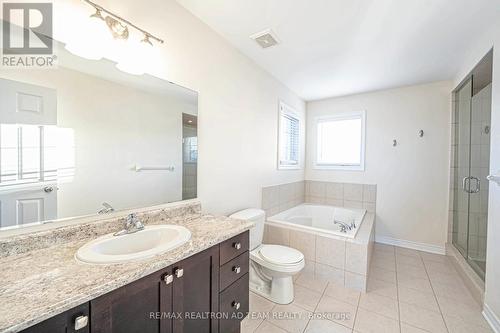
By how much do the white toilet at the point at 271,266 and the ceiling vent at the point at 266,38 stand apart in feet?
5.47

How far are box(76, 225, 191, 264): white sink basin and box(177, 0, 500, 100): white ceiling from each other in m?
1.64

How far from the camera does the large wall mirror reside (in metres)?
0.91

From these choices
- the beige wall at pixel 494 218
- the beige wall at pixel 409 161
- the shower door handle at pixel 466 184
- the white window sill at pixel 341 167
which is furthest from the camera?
the white window sill at pixel 341 167

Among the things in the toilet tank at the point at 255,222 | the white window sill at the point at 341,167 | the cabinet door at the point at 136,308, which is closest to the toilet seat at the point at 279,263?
the toilet tank at the point at 255,222

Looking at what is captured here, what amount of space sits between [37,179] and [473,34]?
3312 mm

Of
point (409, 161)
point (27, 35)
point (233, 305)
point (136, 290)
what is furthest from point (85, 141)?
point (409, 161)

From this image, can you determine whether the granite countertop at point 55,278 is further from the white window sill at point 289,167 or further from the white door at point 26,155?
the white window sill at point 289,167

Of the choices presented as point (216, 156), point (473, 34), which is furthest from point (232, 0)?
point (473, 34)

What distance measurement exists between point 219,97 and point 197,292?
1.57 metres

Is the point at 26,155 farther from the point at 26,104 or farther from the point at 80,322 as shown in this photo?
the point at 80,322

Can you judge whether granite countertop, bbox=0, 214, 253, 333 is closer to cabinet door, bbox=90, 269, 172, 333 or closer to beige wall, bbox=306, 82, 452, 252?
cabinet door, bbox=90, 269, 172, 333

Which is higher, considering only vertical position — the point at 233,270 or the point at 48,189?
the point at 48,189

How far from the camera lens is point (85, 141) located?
3.65 feet

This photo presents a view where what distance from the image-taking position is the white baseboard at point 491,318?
150cm
